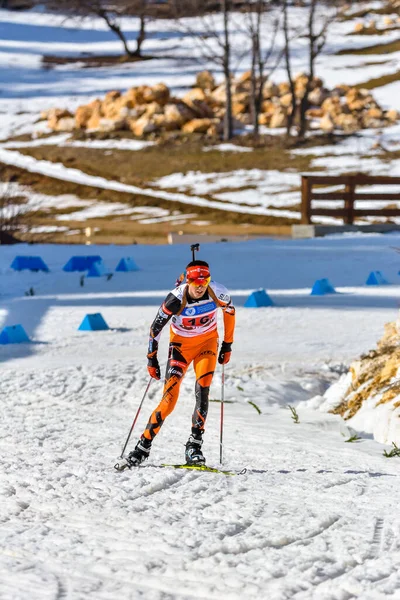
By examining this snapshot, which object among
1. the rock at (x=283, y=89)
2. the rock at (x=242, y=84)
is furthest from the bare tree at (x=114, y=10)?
the rock at (x=283, y=89)

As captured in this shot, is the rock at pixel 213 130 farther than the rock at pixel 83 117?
No

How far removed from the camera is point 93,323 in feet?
39.7

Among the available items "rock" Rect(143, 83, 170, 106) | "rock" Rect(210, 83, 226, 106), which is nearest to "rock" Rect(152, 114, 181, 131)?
"rock" Rect(143, 83, 170, 106)

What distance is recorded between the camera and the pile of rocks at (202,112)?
4666 centimetres

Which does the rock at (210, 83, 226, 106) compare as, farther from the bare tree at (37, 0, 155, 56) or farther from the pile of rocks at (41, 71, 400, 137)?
the bare tree at (37, 0, 155, 56)

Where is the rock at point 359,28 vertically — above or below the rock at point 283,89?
above

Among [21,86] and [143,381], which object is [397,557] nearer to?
[143,381]

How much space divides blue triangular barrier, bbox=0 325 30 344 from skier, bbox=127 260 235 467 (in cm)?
520

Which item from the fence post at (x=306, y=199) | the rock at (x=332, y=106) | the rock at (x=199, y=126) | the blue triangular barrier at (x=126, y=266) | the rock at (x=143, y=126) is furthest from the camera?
the rock at (x=332, y=106)

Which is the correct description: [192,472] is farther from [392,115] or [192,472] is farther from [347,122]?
[392,115]

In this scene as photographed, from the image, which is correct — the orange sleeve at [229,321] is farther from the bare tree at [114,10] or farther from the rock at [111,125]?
the bare tree at [114,10]

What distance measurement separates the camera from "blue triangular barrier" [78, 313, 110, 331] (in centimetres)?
1207

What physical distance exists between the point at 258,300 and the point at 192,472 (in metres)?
7.59

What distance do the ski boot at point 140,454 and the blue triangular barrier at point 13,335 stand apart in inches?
209
